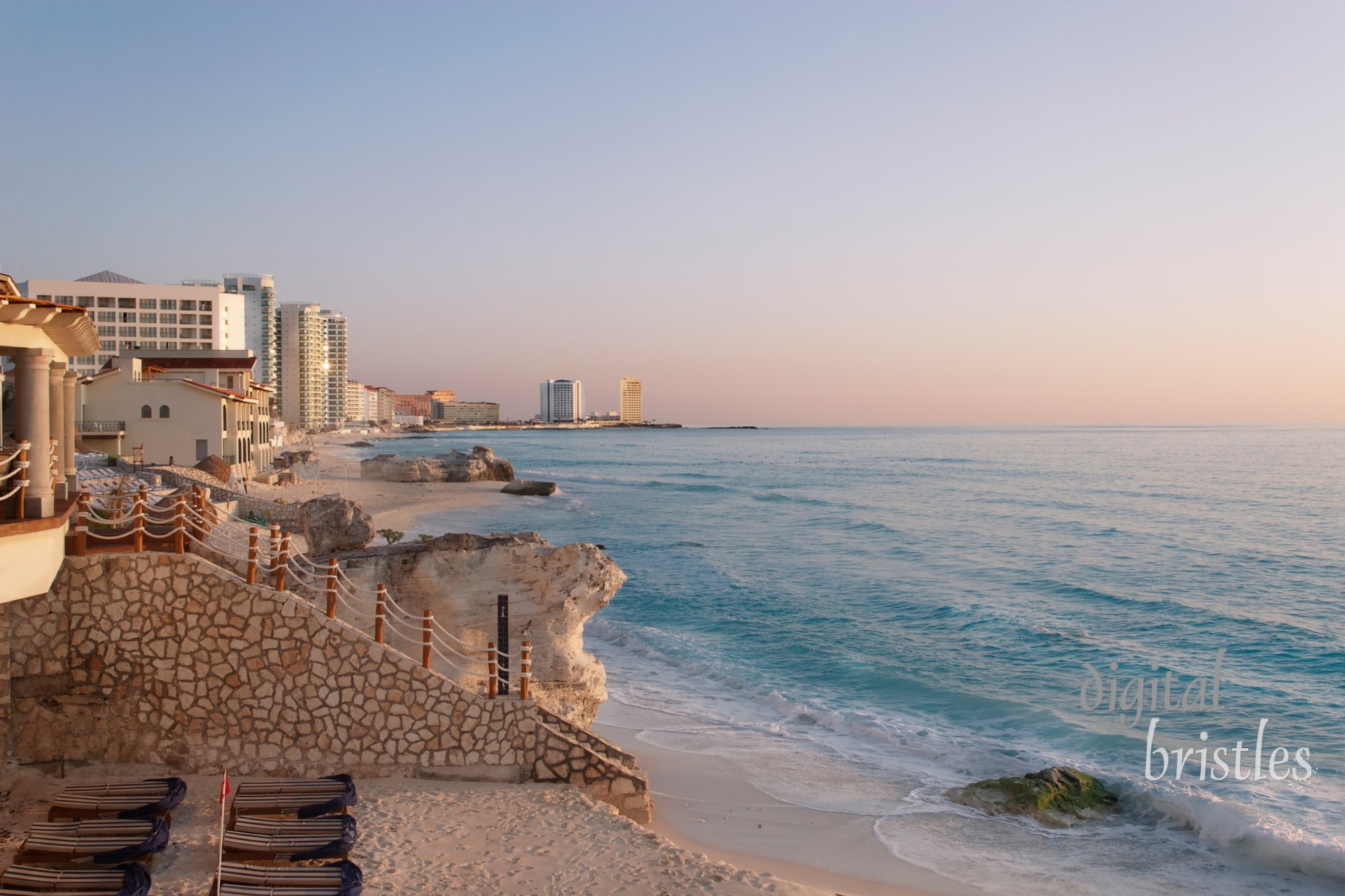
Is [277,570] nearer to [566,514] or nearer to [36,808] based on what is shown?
[36,808]

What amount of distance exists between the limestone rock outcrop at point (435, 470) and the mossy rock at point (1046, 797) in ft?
203

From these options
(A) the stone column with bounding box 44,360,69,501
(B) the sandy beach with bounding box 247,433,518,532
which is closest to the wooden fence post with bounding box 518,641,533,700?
(A) the stone column with bounding box 44,360,69,501

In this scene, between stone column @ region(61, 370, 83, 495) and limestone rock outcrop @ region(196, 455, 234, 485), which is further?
limestone rock outcrop @ region(196, 455, 234, 485)

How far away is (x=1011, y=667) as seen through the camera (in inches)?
783

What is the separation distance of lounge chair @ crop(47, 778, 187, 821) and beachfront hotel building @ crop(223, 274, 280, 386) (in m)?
139

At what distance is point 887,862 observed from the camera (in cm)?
1093

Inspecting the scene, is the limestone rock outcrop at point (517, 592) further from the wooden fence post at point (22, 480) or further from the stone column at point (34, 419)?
the wooden fence post at point (22, 480)

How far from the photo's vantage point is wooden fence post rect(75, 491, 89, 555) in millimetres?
9758

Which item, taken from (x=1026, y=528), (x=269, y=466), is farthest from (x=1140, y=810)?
(x=269, y=466)

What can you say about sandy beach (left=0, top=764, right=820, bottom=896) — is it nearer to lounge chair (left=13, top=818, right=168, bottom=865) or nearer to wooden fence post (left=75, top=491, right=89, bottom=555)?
lounge chair (left=13, top=818, right=168, bottom=865)

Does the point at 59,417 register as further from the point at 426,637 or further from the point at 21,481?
the point at 426,637

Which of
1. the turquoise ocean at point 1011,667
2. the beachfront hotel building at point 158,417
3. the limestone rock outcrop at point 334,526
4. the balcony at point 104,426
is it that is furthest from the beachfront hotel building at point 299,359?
the limestone rock outcrop at point 334,526

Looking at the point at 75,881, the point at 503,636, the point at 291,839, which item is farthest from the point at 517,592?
the point at 75,881

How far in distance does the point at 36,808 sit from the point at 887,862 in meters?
9.58
